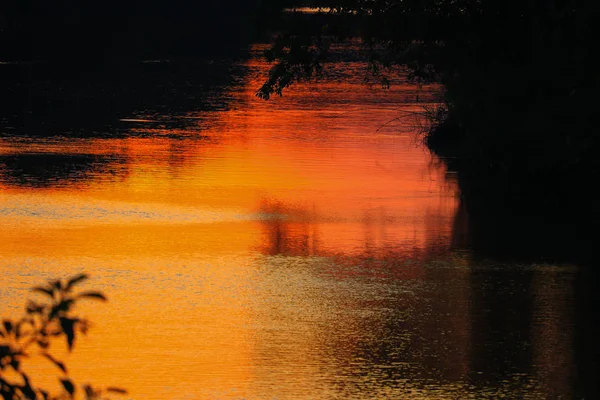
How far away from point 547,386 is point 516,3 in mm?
13474

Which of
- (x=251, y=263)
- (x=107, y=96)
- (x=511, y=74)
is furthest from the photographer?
(x=107, y=96)

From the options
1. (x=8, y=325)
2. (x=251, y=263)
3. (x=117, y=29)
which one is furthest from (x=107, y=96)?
(x=117, y=29)

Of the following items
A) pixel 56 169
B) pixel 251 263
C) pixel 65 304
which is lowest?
pixel 251 263

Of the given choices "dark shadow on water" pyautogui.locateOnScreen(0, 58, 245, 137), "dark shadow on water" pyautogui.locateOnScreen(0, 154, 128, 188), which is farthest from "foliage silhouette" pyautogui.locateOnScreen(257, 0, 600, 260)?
"dark shadow on water" pyautogui.locateOnScreen(0, 58, 245, 137)

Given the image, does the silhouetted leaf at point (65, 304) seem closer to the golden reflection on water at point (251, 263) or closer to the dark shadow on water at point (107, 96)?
the golden reflection on water at point (251, 263)

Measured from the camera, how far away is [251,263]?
44.9 ft

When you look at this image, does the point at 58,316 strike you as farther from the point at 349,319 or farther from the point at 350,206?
the point at 350,206

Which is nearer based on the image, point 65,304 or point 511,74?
point 65,304

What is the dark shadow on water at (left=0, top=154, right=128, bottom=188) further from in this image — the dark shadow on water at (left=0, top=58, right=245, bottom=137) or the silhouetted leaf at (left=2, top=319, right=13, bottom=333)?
the silhouetted leaf at (left=2, top=319, right=13, bottom=333)

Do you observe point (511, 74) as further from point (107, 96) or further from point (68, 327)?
point (68, 327)

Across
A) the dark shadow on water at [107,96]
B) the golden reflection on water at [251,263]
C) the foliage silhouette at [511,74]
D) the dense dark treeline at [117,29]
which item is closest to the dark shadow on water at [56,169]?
the golden reflection on water at [251,263]

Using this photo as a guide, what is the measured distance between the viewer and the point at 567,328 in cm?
1112

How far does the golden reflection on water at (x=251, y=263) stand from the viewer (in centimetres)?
978

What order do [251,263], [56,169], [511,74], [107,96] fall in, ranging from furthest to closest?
[107,96] → [511,74] → [56,169] → [251,263]
